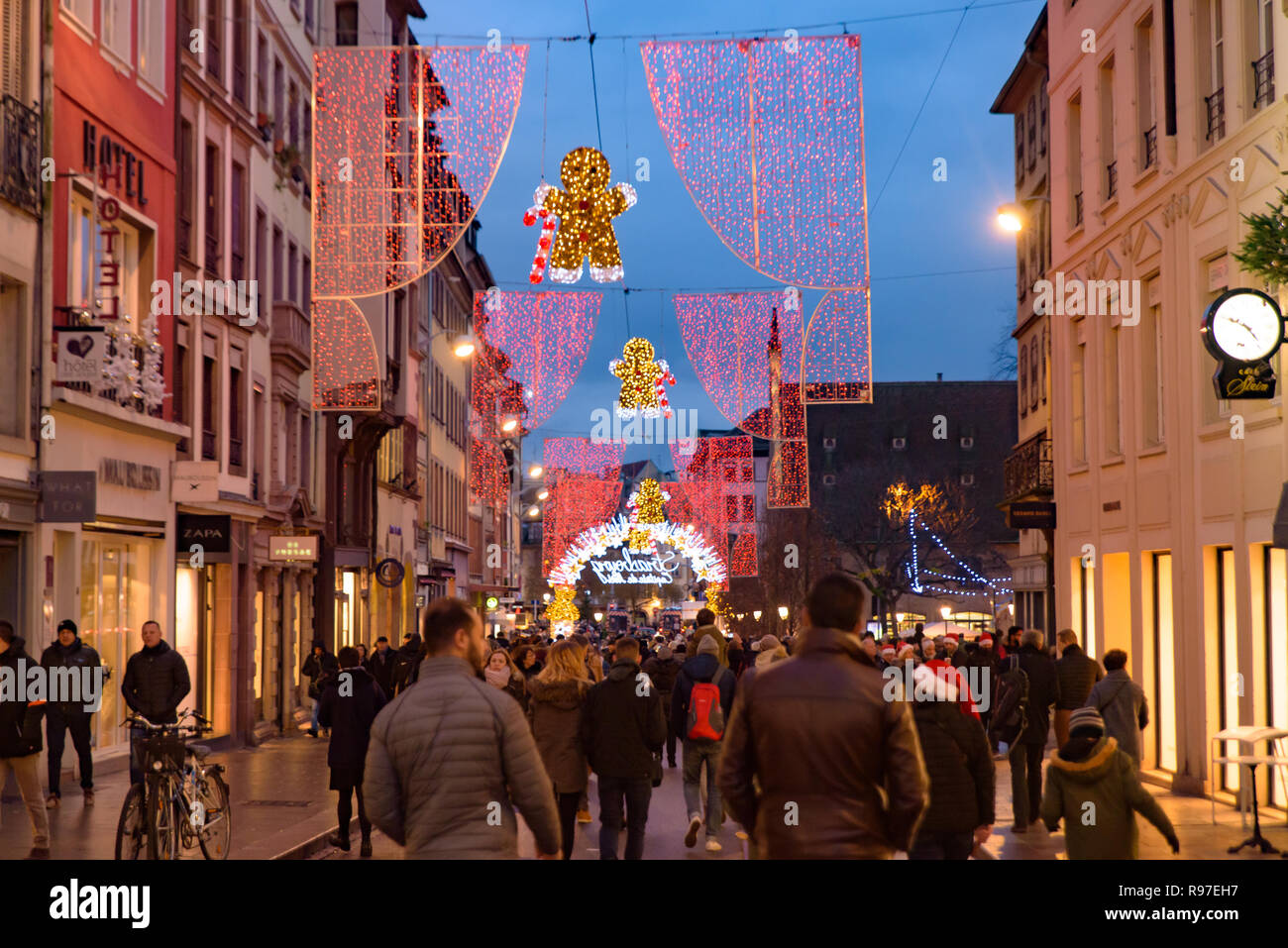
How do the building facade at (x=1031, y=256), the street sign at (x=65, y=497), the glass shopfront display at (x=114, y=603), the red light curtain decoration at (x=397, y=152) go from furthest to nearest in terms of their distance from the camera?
the building facade at (x=1031, y=256)
the glass shopfront display at (x=114, y=603)
the street sign at (x=65, y=497)
the red light curtain decoration at (x=397, y=152)

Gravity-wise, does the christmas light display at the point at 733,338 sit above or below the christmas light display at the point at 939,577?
above

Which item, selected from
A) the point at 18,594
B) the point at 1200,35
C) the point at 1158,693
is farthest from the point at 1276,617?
the point at 18,594

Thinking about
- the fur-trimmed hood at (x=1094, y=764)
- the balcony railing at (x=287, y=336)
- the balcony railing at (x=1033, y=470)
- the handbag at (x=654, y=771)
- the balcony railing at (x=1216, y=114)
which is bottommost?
the handbag at (x=654, y=771)

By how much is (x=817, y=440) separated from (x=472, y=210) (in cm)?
8220

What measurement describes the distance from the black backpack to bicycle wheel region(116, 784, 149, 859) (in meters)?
7.63

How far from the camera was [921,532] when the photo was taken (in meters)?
69.2

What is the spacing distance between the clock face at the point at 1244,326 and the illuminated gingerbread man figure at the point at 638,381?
2529 centimetres

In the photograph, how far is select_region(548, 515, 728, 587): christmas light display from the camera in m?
57.2

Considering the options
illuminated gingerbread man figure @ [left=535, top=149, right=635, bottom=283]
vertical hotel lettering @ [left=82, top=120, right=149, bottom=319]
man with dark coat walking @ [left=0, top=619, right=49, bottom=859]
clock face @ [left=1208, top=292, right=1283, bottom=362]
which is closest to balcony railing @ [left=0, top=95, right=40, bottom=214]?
vertical hotel lettering @ [left=82, top=120, right=149, bottom=319]

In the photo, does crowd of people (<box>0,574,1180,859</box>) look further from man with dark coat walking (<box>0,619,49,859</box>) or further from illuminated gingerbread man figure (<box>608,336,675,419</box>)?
illuminated gingerbread man figure (<box>608,336,675,419</box>)

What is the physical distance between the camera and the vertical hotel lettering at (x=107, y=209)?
72.6ft

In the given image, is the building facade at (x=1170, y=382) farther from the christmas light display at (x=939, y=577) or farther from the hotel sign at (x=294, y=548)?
the christmas light display at (x=939, y=577)

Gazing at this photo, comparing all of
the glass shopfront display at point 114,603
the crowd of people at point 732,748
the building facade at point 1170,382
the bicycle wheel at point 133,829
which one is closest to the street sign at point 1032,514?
the building facade at point 1170,382
